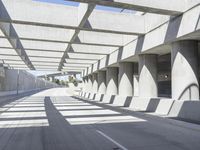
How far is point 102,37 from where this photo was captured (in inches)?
901

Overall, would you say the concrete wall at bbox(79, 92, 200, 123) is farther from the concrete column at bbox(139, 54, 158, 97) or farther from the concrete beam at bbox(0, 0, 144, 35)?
the concrete beam at bbox(0, 0, 144, 35)

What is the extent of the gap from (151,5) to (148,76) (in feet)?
26.1

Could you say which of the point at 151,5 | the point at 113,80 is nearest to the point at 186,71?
the point at 151,5

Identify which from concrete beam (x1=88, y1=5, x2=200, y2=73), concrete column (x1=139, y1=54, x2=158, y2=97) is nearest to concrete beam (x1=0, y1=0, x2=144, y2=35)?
concrete beam (x1=88, y1=5, x2=200, y2=73)

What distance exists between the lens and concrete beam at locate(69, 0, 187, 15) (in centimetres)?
1242

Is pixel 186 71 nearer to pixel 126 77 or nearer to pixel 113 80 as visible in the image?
pixel 126 77

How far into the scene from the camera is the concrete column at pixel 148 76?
2016 cm

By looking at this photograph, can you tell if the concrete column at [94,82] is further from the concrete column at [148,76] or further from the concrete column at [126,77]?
the concrete column at [148,76]

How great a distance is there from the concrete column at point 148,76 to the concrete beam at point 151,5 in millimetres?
6652

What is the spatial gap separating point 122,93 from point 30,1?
44.6ft

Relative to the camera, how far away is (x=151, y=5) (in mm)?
13211

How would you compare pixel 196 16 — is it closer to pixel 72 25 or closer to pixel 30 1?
pixel 72 25

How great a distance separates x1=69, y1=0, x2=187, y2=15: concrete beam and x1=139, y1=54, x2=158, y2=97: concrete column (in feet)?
21.8

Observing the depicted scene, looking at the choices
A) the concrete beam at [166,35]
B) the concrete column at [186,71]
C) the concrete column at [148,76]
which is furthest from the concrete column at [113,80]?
the concrete column at [186,71]
